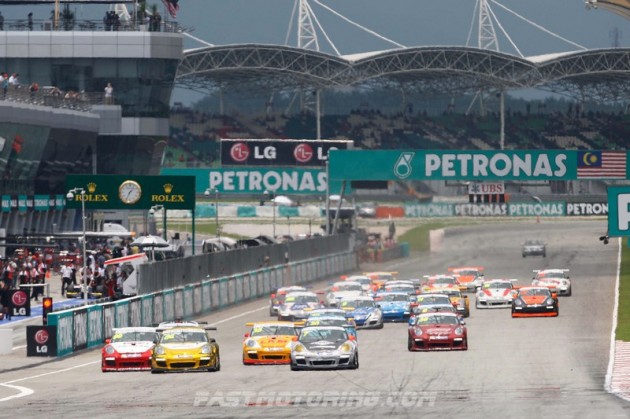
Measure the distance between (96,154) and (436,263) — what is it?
24548mm

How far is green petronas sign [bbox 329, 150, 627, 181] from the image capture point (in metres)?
90.0

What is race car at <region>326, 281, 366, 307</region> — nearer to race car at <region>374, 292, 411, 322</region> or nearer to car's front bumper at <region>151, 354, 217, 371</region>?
race car at <region>374, 292, 411, 322</region>

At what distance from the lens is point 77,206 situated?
70875 millimetres

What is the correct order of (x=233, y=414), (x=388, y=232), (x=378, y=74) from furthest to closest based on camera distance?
(x=378, y=74)
(x=388, y=232)
(x=233, y=414)

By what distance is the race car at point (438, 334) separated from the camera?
136 feet

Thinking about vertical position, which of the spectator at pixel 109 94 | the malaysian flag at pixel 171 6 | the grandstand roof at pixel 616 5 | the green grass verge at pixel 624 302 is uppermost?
the malaysian flag at pixel 171 6

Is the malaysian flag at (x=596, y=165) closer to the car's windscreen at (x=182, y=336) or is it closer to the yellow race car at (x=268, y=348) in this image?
the yellow race car at (x=268, y=348)

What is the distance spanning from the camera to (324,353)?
35.7 m

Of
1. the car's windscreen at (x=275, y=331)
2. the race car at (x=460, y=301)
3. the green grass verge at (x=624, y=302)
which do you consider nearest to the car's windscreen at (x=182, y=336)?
the car's windscreen at (x=275, y=331)

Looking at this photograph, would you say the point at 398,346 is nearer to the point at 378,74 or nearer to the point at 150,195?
the point at 150,195

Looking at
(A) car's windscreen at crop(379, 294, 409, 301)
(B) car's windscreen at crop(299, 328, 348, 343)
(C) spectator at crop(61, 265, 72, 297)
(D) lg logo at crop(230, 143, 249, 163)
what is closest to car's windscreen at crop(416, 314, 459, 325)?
(B) car's windscreen at crop(299, 328, 348, 343)

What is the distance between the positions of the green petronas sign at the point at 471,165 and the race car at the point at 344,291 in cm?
2627

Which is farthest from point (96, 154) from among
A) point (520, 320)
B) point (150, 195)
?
point (520, 320)

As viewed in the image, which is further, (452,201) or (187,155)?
(187,155)
